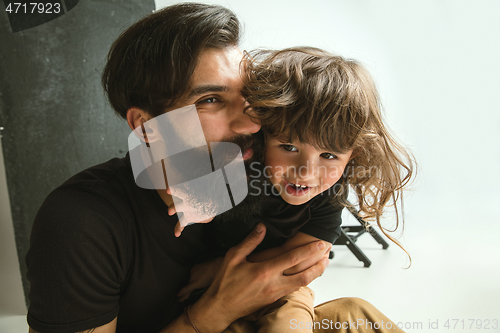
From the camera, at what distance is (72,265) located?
108 cm

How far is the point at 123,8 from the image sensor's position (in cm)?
193

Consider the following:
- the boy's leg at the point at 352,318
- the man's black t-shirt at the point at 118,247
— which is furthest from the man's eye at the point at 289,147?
the boy's leg at the point at 352,318

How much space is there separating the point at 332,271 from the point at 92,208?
6.33 feet

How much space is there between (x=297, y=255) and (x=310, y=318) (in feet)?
0.73

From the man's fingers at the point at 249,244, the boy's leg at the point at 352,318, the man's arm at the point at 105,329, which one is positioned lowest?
the boy's leg at the point at 352,318

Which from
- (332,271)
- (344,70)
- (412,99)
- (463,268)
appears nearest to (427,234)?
(463,268)

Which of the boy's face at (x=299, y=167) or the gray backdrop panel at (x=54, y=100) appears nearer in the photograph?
the boy's face at (x=299, y=167)

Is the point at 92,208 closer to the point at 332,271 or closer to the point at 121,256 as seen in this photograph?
the point at 121,256

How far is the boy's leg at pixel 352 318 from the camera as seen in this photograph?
4.22 ft

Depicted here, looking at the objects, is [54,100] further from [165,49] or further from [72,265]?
[72,265]

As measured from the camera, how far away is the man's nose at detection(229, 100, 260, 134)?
125cm

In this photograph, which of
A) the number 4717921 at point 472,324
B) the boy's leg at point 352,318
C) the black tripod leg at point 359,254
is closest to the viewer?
the boy's leg at point 352,318

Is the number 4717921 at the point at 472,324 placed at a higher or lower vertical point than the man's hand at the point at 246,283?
lower

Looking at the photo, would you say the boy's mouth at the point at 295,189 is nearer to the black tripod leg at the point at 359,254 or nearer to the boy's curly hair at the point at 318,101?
the boy's curly hair at the point at 318,101
